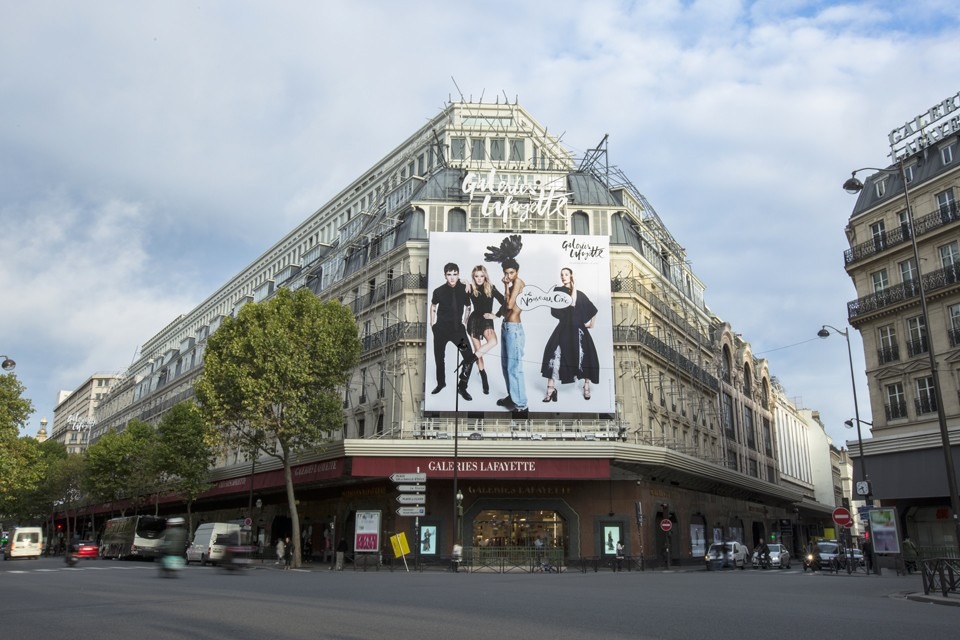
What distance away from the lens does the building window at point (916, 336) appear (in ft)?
114

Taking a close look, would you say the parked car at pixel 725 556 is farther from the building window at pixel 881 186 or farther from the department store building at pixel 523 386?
the building window at pixel 881 186

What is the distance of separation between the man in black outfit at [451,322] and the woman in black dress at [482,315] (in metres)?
0.33

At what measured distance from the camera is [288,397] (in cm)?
3653

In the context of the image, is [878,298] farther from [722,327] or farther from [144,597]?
[144,597]

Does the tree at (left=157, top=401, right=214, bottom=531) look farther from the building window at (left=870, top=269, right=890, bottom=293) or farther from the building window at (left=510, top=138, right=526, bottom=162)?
the building window at (left=870, top=269, right=890, bottom=293)

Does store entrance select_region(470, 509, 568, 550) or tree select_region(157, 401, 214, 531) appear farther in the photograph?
tree select_region(157, 401, 214, 531)

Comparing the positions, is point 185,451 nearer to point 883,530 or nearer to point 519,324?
point 519,324

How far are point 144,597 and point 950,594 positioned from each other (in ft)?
57.3

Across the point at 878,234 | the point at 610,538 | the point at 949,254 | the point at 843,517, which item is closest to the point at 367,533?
the point at 610,538

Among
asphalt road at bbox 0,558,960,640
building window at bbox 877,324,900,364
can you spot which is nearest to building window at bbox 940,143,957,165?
building window at bbox 877,324,900,364

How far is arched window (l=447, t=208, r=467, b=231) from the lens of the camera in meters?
44.8

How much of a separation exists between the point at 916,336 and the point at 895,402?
10.8ft

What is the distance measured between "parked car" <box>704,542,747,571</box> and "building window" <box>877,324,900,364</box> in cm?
1266

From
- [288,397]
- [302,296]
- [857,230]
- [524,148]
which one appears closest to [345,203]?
[524,148]
